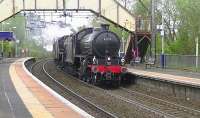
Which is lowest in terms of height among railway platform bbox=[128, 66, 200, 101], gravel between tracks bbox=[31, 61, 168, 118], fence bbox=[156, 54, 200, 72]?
gravel between tracks bbox=[31, 61, 168, 118]

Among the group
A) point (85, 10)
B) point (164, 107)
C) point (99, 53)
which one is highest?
point (85, 10)

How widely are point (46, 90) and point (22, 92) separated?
4.19 feet

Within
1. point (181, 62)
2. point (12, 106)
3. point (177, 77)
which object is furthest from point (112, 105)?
point (181, 62)

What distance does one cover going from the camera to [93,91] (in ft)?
88.9

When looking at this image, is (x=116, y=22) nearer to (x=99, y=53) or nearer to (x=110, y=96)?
(x=99, y=53)

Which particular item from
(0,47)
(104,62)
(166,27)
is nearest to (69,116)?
(104,62)

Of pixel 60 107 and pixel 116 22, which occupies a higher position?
pixel 116 22

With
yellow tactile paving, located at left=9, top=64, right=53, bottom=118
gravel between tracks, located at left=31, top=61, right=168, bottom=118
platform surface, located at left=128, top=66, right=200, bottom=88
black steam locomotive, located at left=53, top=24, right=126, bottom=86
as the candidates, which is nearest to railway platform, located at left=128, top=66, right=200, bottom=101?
platform surface, located at left=128, top=66, right=200, bottom=88

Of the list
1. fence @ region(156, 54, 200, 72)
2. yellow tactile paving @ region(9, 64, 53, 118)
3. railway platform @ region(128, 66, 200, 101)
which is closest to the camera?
yellow tactile paving @ region(9, 64, 53, 118)

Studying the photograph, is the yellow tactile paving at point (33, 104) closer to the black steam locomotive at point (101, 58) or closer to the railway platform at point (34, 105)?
the railway platform at point (34, 105)

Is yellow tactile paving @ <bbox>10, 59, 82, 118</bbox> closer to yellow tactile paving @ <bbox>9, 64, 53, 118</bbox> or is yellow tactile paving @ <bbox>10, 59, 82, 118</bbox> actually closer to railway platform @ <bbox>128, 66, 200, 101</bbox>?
yellow tactile paving @ <bbox>9, 64, 53, 118</bbox>

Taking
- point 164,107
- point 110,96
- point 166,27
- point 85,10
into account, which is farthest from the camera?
point 166,27

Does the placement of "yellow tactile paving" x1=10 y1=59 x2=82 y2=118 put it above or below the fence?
below

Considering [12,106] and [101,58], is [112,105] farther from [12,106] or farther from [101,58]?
[101,58]
